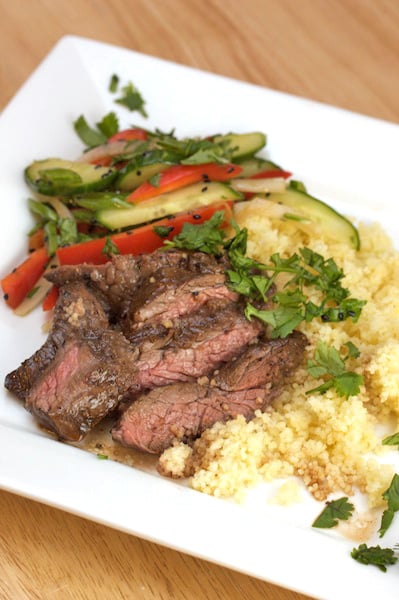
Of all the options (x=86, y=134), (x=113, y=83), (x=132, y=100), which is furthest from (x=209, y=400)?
(x=113, y=83)

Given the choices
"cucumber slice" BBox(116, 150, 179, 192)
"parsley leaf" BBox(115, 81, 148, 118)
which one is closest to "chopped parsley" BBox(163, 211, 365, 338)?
"cucumber slice" BBox(116, 150, 179, 192)

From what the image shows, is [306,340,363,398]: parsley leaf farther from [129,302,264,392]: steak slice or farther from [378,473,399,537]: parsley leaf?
[378,473,399,537]: parsley leaf

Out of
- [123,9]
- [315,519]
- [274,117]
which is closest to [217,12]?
[123,9]

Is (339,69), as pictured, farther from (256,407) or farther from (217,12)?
(256,407)

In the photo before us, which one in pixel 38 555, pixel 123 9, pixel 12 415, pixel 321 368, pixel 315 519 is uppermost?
pixel 123 9

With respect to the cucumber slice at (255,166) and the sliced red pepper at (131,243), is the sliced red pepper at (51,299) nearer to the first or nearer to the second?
the sliced red pepper at (131,243)

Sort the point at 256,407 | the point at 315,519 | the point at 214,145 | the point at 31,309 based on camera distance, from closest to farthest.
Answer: the point at 315,519
the point at 256,407
the point at 31,309
the point at 214,145

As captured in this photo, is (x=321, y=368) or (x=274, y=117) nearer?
(x=321, y=368)
